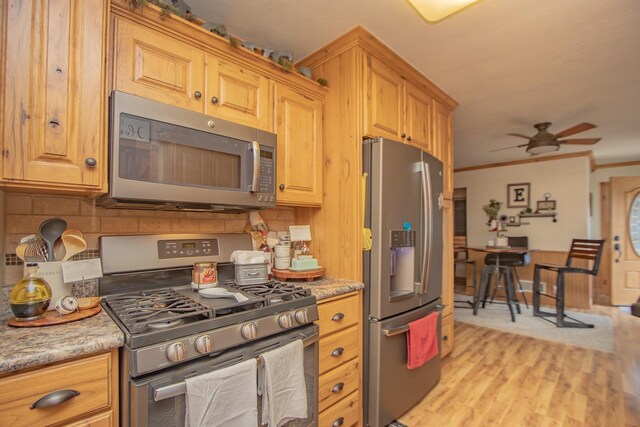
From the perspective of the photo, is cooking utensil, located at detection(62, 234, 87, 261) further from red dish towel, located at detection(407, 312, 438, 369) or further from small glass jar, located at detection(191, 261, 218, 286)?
red dish towel, located at detection(407, 312, 438, 369)

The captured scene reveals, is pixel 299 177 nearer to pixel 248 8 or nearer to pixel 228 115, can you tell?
pixel 228 115

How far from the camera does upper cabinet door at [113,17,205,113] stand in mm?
1299

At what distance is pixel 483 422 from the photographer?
2.00 metres

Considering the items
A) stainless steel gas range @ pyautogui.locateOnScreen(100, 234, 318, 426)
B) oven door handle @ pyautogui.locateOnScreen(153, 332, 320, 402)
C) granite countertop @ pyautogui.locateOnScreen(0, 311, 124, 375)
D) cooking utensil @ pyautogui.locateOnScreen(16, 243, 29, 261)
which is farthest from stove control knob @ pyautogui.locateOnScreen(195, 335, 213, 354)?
cooking utensil @ pyautogui.locateOnScreen(16, 243, 29, 261)

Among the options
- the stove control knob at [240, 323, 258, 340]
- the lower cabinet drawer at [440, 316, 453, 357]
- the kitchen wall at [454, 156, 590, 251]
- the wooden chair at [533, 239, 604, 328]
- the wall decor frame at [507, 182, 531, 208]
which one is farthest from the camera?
the wall decor frame at [507, 182, 531, 208]

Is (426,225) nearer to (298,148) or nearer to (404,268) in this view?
(404,268)

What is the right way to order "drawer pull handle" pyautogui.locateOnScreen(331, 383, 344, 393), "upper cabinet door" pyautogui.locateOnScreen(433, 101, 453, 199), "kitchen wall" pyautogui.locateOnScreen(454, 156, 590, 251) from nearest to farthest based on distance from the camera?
"drawer pull handle" pyautogui.locateOnScreen(331, 383, 344, 393)
"upper cabinet door" pyautogui.locateOnScreen(433, 101, 453, 199)
"kitchen wall" pyautogui.locateOnScreen(454, 156, 590, 251)

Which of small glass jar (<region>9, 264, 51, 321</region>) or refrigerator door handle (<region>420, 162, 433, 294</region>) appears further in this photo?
refrigerator door handle (<region>420, 162, 433, 294</region>)

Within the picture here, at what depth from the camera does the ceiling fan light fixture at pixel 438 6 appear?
1.20 meters

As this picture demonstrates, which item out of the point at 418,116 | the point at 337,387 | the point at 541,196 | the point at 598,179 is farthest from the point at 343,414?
the point at 598,179

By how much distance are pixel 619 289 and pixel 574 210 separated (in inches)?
61.0

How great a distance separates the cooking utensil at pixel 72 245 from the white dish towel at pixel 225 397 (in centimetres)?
78

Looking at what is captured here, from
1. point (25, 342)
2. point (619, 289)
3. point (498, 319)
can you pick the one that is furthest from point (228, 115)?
point (619, 289)

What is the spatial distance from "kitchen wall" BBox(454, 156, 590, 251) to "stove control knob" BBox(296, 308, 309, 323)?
5.25 m
